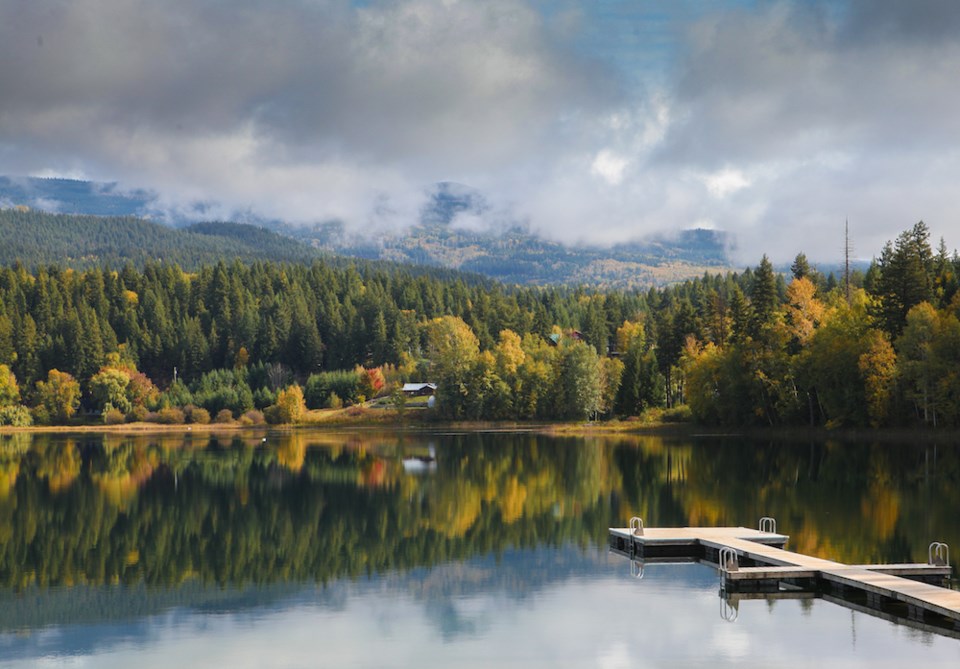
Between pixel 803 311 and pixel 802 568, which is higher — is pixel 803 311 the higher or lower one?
the higher one

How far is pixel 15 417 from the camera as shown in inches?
5842

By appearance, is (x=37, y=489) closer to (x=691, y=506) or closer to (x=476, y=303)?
(x=691, y=506)

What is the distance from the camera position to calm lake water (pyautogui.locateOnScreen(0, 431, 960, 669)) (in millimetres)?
24000

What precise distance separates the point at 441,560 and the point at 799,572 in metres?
11.8

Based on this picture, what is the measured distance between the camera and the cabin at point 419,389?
155 metres

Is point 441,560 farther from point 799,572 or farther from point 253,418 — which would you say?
point 253,418

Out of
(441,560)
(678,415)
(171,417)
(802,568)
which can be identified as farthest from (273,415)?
(802,568)

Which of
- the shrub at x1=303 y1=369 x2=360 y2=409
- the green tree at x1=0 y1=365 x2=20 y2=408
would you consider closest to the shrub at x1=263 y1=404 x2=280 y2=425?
the shrub at x1=303 y1=369 x2=360 y2=409

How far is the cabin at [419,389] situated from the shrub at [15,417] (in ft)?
173

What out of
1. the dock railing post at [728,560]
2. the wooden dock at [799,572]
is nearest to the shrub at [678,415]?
the wooden dock at [799,572]

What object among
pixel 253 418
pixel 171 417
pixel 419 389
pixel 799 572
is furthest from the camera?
pixel 419 389

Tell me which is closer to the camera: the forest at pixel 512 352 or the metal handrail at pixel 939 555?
the metal handrail at pixel 939 555

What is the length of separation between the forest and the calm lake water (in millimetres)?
15229

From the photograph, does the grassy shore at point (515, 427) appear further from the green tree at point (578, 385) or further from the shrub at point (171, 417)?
the green tree at point (578, 385)
